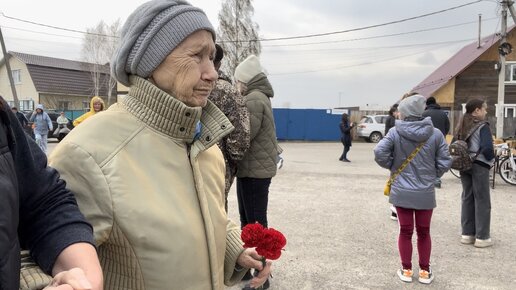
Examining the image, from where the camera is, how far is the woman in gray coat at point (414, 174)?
14.0ft

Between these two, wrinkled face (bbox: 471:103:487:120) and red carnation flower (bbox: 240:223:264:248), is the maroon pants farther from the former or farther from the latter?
red carnation flower (bbox: 240:223:264:248)

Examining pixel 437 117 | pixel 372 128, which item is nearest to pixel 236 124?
pixel 437 117

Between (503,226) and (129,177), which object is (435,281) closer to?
(503,226)

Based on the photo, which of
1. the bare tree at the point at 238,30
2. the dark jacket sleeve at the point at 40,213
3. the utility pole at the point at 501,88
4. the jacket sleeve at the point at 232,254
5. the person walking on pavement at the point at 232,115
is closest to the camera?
the dark jacket sleeve at the point at 40,213

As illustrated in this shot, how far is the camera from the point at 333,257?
4867mm

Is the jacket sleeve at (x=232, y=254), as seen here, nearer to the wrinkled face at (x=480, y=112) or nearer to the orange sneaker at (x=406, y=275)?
the orange sneaker at (x=406, y=275)

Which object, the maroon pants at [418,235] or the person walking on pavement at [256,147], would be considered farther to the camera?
the maroon pants at [418,235]

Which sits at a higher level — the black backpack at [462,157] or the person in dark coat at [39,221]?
the person in dark coat at [39,221]

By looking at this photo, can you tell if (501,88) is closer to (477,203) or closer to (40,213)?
(477,203)

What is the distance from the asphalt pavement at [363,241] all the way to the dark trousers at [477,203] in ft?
0.73

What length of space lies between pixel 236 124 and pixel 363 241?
9.57 feet

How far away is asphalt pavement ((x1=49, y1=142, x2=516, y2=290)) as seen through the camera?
4.30 m

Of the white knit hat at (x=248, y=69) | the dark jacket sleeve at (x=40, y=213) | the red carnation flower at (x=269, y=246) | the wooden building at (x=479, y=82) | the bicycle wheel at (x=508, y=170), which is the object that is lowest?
the bicycle wheel at (x=508, y=170)

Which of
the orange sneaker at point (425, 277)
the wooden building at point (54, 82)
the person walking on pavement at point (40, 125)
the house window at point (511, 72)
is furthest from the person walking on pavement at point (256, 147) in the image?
the wooden building at point (54, 82)
